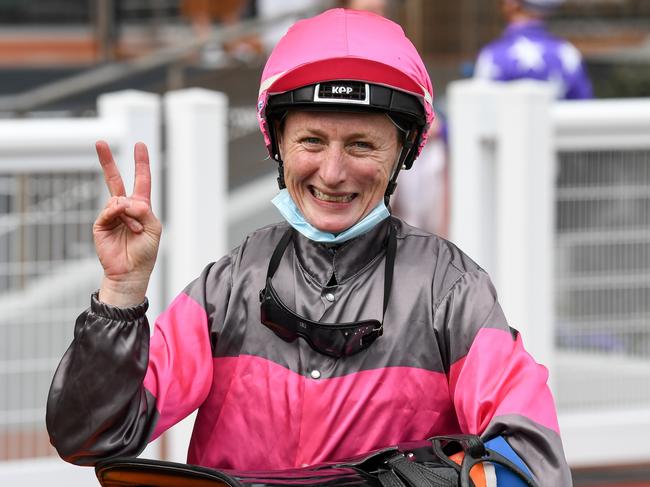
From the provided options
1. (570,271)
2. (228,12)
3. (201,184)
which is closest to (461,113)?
(570,271)

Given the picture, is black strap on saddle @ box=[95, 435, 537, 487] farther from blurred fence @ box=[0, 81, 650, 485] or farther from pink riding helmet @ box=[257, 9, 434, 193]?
blurred fence @ box=[0, 81, 650, 485]

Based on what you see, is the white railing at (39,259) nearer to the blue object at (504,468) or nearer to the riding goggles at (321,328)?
the riding goggles at (321,328)

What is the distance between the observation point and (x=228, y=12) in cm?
1164

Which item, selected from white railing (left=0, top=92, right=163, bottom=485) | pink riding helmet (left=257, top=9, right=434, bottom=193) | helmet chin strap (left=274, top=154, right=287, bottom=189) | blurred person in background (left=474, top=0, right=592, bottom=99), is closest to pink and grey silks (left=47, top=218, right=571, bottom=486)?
helmet chin strap (left=274, top=154, right=287, bottom=189)

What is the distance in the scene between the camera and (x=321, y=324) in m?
2.56

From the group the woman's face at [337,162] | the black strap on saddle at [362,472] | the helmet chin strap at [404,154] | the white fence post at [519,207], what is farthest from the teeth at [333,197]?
the white fence post at [519,207]

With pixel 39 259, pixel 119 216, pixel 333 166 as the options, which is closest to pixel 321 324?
pixel 333 166

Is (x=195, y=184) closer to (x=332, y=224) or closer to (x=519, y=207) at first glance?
(x=519, y=207)

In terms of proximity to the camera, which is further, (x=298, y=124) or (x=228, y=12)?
(x=228, y=12)

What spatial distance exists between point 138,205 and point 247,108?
6.85 metres

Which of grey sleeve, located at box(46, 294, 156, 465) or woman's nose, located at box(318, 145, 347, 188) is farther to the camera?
woman's nose, located at box(318, 145, 347, 188)

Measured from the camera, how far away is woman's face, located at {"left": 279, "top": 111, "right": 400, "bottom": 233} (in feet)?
8.43

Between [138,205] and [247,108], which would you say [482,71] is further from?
[138,205]

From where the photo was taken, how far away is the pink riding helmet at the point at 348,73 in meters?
2.54
